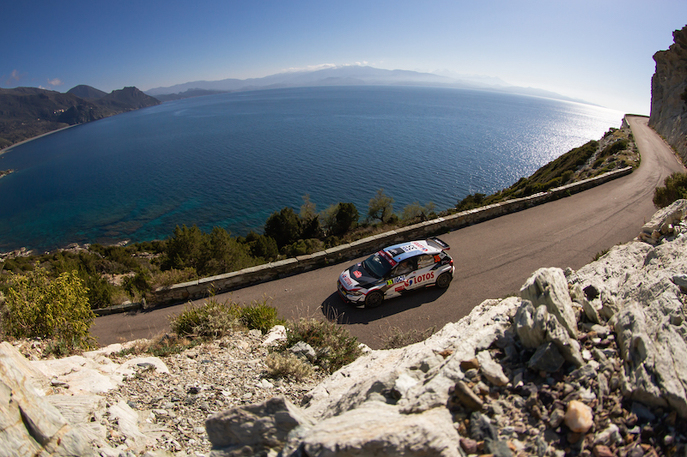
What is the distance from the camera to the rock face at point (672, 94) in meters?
33.2

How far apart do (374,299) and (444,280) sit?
7.72 feet

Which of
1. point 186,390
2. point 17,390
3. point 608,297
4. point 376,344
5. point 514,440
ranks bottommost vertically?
point 376,344

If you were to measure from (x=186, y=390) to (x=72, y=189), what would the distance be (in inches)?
3222

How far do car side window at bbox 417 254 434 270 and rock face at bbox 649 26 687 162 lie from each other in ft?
111

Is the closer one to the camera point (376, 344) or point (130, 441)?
point (130, 441)

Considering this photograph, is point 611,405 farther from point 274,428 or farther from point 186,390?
A: point 186,390

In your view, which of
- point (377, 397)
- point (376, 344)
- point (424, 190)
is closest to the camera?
point (377, 397)

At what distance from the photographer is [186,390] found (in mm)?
5473

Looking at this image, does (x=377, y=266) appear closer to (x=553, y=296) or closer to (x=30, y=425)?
(x=553, y=296)

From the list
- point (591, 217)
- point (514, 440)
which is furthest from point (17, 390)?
point (591, 217)

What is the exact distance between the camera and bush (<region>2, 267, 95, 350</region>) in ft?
22.1

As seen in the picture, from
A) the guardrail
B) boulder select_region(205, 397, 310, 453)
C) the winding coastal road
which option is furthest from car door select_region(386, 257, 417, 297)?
boulder select_region(205, 397, 310, 453)

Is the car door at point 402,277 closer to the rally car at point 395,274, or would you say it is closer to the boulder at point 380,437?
the rally car at point 395,274

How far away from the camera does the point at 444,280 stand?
9.83 m
